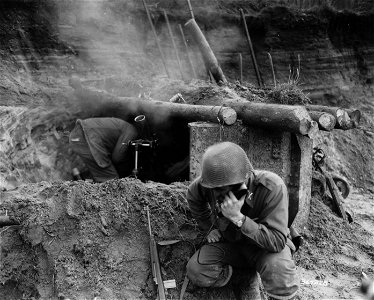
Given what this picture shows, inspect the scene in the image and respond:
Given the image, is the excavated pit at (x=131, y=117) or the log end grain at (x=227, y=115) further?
the log end grain at (x=227, y=115)

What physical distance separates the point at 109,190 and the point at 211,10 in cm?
817

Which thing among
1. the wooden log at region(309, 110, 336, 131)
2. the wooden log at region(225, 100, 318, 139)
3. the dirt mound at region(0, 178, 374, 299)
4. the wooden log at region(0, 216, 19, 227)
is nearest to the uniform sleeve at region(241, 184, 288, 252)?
the dirt mound at region(0, 178, 374, 299)

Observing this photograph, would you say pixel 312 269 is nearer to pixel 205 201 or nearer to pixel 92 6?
pixel 205 201

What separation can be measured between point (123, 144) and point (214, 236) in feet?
10.9

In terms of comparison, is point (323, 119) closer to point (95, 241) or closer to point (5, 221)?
point (95, 241)

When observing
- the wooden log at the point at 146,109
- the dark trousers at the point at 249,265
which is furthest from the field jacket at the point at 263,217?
the wooden log at the point at 146,109

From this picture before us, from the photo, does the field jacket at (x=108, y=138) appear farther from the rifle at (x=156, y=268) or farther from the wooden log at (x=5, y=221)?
the rifle at (x=156, y=268)

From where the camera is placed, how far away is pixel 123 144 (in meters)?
7.49

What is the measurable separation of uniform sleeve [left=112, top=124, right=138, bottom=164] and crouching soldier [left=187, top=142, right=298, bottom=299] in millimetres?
3139

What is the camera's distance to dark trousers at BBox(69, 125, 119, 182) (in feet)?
24.8

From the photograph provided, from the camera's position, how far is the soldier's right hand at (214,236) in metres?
4.54

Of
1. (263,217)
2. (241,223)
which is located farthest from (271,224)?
(241,223)

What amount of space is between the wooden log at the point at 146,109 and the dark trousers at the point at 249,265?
216 centimetres

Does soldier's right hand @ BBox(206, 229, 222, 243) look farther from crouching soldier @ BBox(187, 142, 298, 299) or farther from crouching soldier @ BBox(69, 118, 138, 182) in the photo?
crouching soldier @ BBox(69, 118, 138, 182)
